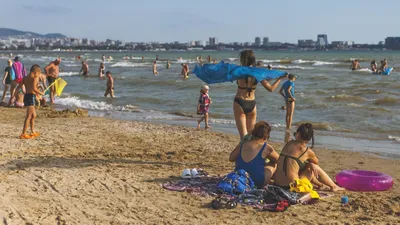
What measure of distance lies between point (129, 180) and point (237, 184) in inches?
61.5

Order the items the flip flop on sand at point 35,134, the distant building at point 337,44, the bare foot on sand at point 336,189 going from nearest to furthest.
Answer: the bare foot on sand at point 336,189 < the flip flop on sand at point 35,134 < the distant building at point 337,44

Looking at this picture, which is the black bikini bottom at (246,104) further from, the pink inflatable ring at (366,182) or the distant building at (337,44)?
the distant building at (337,44)

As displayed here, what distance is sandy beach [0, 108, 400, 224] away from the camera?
4945mm

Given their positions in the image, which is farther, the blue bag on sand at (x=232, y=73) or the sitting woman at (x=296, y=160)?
the blue bag on sand at (x=232, y=73)

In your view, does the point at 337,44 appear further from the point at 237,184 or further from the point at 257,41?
the point at 237,184

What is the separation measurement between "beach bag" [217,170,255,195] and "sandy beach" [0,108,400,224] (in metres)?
0.28

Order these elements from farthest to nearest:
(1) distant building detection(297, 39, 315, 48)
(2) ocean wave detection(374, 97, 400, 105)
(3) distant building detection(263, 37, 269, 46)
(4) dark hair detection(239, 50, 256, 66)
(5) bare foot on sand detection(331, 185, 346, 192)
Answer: (3) distant building detection(263, 37, 269, 46)
(1) distant building detection(297, 39, 315, 48)
(2) ocean wave detection(374, 97, 400, 105)
(4) dark hair detection(239, 50, 256, 66)
(5) bare foot on sand detection(331, 185, 346, 192)

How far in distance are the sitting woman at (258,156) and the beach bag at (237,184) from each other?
11cm

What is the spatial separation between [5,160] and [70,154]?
1063 mm

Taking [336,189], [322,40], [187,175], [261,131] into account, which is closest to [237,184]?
[261,131]

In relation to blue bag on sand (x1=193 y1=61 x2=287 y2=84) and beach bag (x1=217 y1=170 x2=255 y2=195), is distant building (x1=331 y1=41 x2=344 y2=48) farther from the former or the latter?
beach bag (x1=217 y1=170 x2=255 y2=195)

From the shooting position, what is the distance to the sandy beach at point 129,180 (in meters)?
4.95

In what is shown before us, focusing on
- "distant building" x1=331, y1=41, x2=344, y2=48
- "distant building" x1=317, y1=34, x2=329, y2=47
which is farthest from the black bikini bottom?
"distant building" x1=317, y1=34, x2=329, y2=47

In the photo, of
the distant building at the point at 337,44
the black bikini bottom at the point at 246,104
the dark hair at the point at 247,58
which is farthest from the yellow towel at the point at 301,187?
the distant building at the point at 337,44
